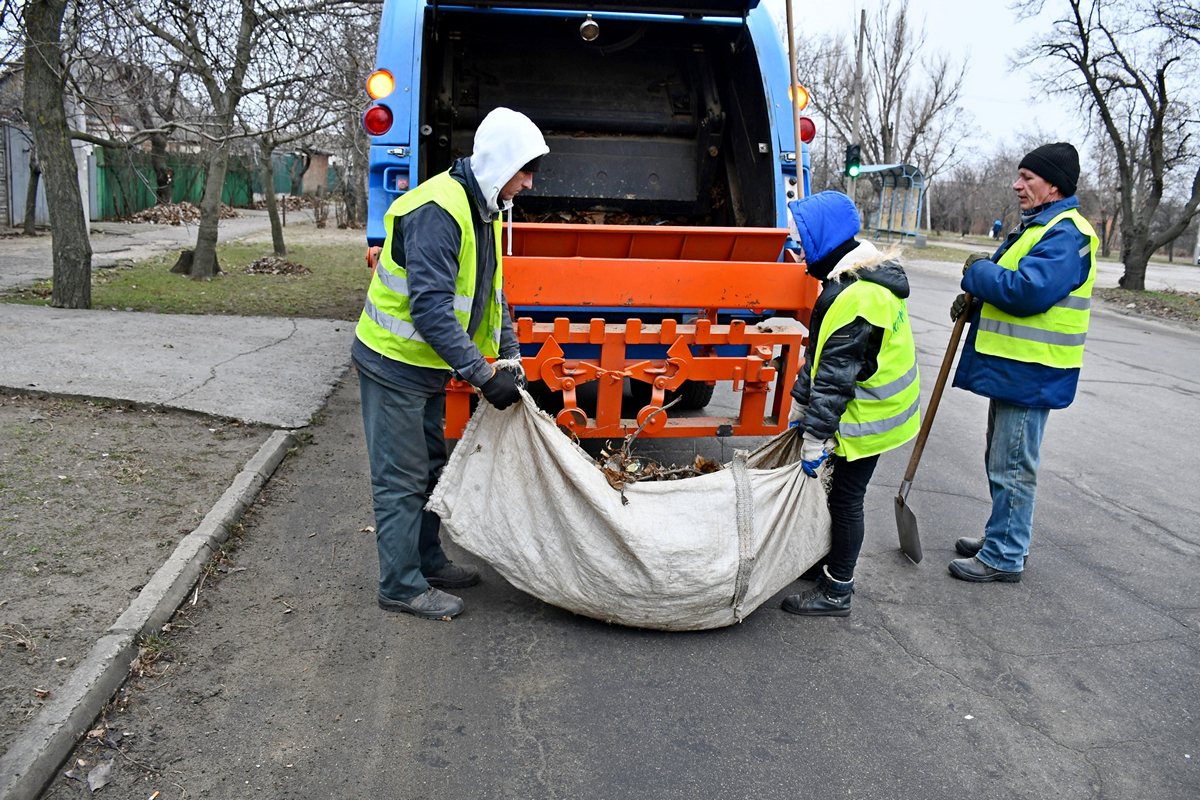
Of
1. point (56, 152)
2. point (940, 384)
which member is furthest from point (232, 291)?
point (940, 384)

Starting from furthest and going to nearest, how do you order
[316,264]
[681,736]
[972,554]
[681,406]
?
[316,264]
[681,406]
[972,554]
[681,736]

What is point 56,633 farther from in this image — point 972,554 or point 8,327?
point 8,327

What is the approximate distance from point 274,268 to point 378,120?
32.0ft

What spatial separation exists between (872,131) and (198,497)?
4263 centimetres

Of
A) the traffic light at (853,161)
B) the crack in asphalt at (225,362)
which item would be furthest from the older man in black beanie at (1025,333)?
the traffic light at (853,161)

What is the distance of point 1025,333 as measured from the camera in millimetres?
3582

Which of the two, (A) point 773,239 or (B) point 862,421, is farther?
(A) point 773,239

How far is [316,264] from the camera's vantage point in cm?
1498

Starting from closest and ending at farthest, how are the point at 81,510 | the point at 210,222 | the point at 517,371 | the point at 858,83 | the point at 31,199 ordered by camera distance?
the point at 517,371
the point at 81,510
the point at 210,222
the point at 31,199
the point at 858,83

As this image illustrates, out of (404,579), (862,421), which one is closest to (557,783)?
(404,579)

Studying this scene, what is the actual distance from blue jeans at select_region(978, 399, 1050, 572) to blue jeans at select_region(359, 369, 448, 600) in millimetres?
2263

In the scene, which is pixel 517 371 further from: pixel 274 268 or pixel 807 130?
pixel 274 268

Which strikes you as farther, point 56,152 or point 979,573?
point 56,152

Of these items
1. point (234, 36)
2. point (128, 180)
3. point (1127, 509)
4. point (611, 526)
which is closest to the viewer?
point (611, 526)
